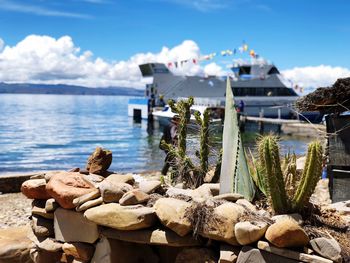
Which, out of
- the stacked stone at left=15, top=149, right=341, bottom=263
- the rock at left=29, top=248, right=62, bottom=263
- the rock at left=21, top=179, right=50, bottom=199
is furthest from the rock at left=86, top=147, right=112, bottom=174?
the rock at left=29, top=248, right=62, bottom=263

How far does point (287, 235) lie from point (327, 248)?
376 mm

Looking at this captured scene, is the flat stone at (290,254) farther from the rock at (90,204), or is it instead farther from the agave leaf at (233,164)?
the rock at (90,204)

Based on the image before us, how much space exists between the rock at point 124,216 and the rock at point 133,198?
7 centimetres

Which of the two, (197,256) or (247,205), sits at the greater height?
(247,205)

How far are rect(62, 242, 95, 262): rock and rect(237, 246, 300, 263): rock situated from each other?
190 cm

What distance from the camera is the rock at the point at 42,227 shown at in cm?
605

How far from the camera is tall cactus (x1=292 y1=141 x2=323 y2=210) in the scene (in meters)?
4.78

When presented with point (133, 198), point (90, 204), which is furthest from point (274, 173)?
point (90, 204)

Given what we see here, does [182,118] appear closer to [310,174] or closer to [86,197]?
[86,197]

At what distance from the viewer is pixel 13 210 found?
32.1ft

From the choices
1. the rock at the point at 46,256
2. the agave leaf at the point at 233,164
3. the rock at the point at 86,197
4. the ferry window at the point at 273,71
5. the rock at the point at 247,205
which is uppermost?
the ferry window at the point at 273,71

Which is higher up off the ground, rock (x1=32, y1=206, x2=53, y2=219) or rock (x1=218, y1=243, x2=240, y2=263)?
rock (x1=218, y1=243, x2=240, y2=263)

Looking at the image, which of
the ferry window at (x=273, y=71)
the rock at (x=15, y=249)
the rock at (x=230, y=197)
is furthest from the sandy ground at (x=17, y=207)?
the ferry window at (x=273, y=71)

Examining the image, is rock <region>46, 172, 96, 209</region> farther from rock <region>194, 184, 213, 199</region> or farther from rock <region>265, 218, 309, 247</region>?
rock <region>265, 218, 309, 247</region>
